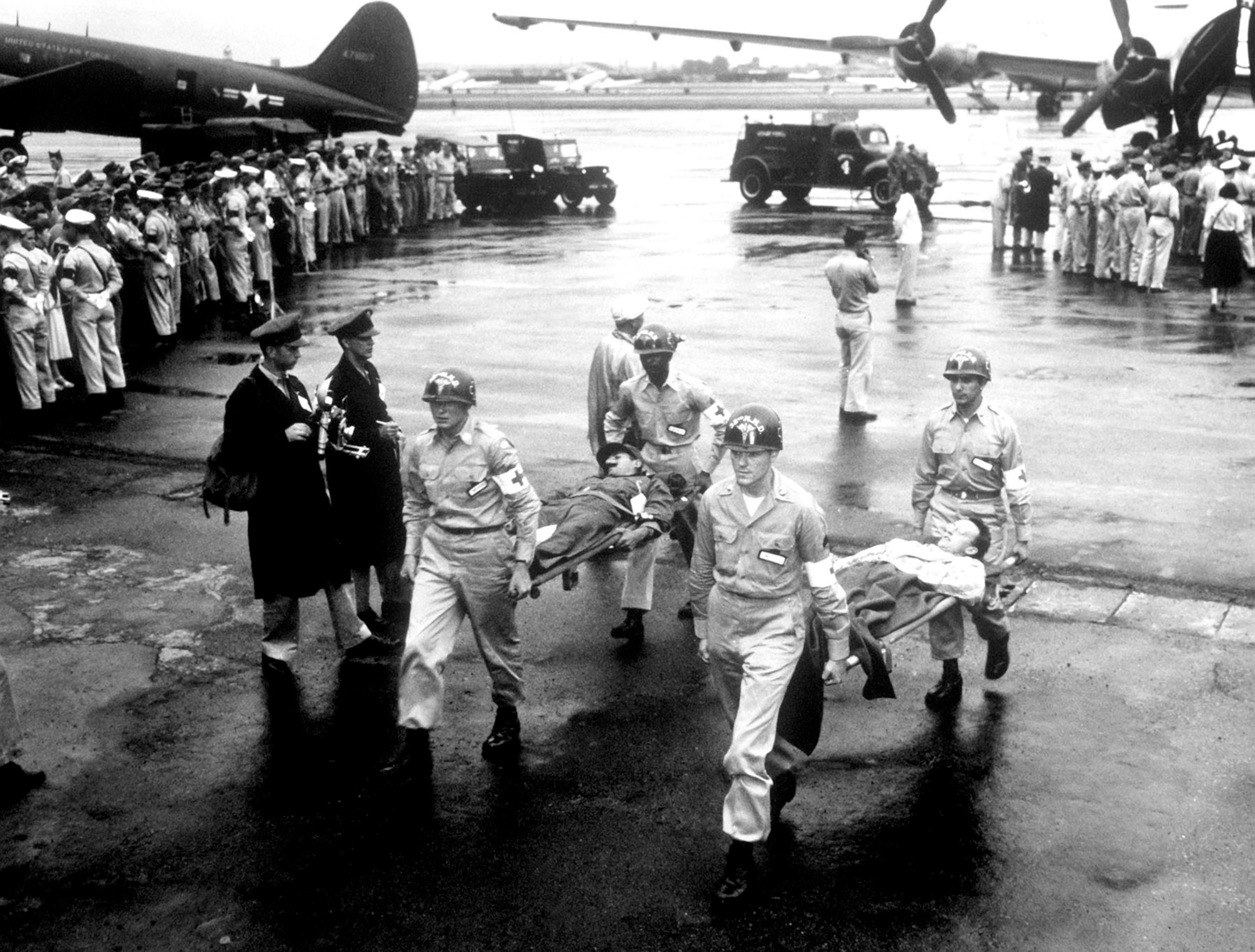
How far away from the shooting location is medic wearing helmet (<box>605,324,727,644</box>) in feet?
27.6

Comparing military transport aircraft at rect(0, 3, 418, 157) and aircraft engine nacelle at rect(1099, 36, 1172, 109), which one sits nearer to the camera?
military transport aircraft at rect(0, 3, 418, 157)

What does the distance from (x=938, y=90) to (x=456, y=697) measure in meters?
28.8

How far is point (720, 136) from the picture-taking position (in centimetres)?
6775

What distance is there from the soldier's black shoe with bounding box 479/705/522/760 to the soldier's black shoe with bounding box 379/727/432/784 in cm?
30

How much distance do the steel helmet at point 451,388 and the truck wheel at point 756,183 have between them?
30.2 metres

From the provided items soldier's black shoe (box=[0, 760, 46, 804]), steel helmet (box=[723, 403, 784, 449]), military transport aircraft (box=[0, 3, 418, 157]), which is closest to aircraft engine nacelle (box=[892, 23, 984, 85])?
military transport aircraft (box=[0, 3, 418, 157])

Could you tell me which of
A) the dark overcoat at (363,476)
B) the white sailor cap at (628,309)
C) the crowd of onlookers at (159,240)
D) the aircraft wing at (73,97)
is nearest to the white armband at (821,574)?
the dark overcoat at (363,476)

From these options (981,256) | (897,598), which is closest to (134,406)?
(897,598)

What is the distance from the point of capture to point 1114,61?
1195 inches

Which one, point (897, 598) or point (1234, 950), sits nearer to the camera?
point (1234, 950)

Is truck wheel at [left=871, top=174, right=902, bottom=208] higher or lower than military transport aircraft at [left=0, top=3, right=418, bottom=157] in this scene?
lower

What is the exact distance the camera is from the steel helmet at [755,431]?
19.1ft

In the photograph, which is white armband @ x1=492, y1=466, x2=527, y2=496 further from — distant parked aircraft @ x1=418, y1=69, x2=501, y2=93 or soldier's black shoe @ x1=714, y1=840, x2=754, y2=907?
distant parked aircraft @ x1=418, y1=69, x2=501, y2=93

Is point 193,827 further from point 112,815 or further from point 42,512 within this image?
point 42,512
